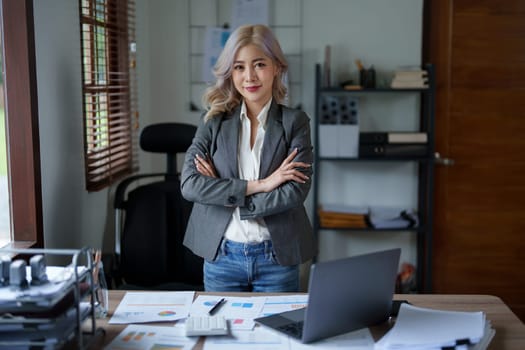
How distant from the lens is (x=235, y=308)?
194 centimetres

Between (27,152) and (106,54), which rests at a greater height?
(106,54)

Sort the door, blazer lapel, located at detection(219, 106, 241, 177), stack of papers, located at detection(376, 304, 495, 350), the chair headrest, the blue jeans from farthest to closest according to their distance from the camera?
the door
the chair headrest
blazer lapel, located at detection(219, 106, 241, 177)
the blue jeans
stack of papers, located at detection(376, 304, 495, 350)

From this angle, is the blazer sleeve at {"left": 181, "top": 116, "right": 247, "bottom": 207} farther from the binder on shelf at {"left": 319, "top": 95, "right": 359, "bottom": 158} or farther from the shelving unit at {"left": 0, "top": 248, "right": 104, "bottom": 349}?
the binder on shelf at {"left": 319, "top": 95, "right": 359, "bottom": 158}

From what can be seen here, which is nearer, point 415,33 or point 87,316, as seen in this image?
point 87,316

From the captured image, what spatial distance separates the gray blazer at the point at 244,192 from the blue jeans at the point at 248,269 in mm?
29

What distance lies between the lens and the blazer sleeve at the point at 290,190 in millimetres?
2223

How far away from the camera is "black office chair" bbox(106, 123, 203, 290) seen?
295 centimetres

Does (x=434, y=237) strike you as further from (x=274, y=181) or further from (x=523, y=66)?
(x=274, y=181)

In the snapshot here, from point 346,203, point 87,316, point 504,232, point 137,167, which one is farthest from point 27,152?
point 504,232

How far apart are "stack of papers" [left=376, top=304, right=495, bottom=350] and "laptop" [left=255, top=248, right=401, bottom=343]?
8 cm

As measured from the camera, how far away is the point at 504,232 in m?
3.97

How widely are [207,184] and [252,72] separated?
41cm

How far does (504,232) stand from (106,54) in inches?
96.8

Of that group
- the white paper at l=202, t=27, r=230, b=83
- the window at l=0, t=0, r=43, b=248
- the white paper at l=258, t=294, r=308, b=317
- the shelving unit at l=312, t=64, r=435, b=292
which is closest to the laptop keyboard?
the white paper at l=258, t=294, r=308, b=317
